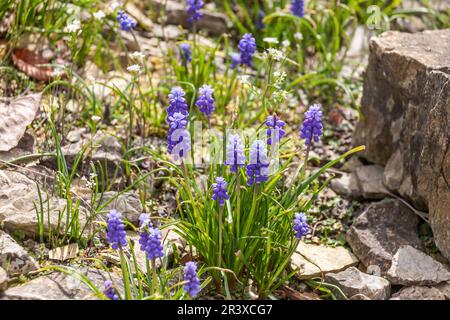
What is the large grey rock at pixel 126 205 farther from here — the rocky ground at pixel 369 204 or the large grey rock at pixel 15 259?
the large grey rock at pixel 15 259

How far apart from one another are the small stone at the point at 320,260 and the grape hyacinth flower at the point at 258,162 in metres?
0.77

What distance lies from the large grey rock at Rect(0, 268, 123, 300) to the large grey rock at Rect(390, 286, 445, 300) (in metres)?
1.67

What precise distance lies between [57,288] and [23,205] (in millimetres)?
730

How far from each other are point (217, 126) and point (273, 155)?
176 centimetres

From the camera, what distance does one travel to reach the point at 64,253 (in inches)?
169

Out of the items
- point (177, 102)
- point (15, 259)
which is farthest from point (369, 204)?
point (15, 259)

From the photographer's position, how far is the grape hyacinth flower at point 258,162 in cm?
374

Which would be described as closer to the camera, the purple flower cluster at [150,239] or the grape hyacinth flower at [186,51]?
the purple flower cluster at [150,239]

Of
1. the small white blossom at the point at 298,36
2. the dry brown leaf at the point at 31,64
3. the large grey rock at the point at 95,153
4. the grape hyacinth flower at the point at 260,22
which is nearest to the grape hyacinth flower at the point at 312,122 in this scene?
the large grey rock at the point at 95,153

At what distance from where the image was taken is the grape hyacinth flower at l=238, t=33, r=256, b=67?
197 inches

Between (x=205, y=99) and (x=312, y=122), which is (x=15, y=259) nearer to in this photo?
(x=205, y=99)

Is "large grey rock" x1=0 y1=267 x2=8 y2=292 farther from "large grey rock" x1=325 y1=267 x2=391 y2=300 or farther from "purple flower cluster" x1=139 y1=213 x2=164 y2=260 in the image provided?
"large grey rock" x1=325 y1=267 x2=391 y2=300
